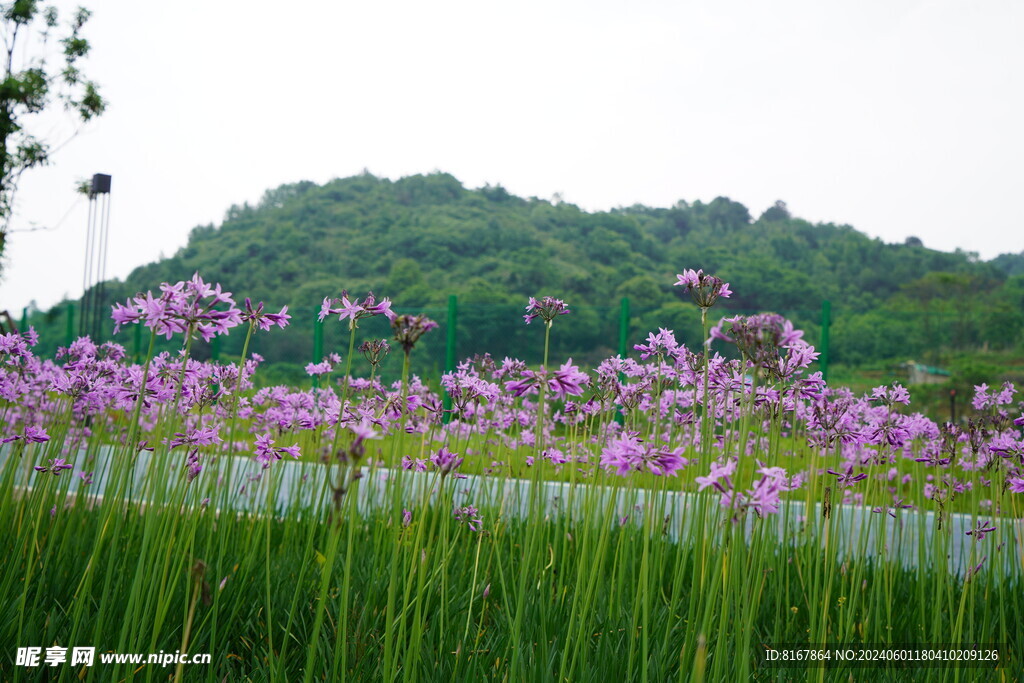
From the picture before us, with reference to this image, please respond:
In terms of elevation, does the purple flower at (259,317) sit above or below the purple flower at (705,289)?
below

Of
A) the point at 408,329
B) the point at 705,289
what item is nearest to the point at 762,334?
the point at 705,289

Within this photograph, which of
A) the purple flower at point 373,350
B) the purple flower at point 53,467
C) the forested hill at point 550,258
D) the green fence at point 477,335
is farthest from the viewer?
the forested hill at point 550,258

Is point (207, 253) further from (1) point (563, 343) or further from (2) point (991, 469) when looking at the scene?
(2) point (991, 469)

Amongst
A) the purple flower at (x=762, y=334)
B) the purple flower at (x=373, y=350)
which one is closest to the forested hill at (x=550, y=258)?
the purple flower at (x=373, y=350)

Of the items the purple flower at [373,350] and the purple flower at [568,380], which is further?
the purple flower at [373,350]

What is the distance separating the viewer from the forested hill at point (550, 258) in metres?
32.8

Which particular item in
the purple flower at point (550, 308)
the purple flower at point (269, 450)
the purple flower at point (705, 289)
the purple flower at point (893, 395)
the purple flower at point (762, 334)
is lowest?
the purple flower at point (269, 450)

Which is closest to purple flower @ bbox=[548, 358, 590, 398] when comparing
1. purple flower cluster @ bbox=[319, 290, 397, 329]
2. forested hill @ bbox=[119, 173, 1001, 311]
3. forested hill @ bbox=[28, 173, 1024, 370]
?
purple flower cluster @ bbox=[319, 290, 397, 329]

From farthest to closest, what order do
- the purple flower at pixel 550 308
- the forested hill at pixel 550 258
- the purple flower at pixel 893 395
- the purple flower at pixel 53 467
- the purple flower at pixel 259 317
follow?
the forested hill at pixel 550 258, the purple flower at pixel 893 395, the purple flower at pixel 53 467, the purple flower at pixel 550 308, the purple flower at pixel 259 317

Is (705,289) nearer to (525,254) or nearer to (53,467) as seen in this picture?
(53,467)

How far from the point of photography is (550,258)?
3869 centimetres

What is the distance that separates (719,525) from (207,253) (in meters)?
44.6

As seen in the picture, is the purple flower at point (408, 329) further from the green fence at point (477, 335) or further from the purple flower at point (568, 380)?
the green fence at point (477, 335)

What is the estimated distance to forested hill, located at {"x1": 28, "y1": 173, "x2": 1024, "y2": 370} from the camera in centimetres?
3284
